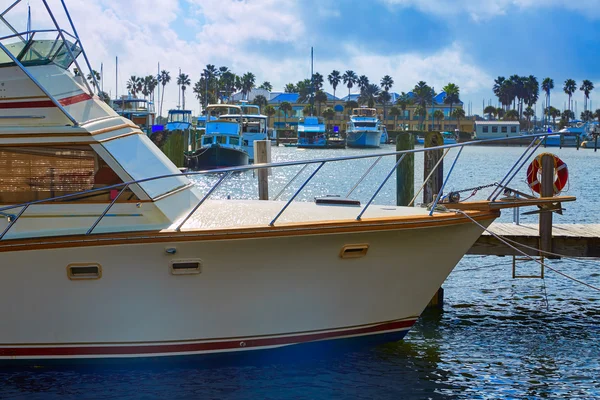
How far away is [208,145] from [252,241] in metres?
35.3

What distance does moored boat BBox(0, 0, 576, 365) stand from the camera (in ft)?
25.0

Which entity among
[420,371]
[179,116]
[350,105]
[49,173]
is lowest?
[420,371]

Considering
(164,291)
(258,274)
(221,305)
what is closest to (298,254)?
(258,274)

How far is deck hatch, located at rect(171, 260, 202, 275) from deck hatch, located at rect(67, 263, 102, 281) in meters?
0.81

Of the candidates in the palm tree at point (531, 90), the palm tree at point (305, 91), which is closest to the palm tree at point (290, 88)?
the palm tree at point (305, 91)

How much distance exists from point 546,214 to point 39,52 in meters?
7.85

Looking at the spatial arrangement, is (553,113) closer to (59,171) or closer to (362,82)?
(362,82)

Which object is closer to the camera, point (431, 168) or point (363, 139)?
point (431, 168)

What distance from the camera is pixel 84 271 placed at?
7.64 metres

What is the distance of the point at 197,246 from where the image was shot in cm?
757

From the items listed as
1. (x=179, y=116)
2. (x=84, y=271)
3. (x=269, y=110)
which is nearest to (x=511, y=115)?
(x=269, y=110)

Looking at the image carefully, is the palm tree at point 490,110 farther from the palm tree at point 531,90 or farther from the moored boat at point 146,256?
the moored boat at point 146,256

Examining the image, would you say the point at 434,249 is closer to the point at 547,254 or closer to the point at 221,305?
the point at 221,305

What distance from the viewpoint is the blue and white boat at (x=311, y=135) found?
83.9 metres
